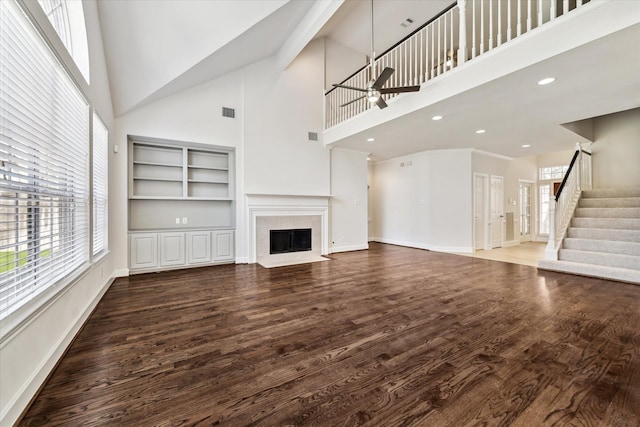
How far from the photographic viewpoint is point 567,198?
18.4 feet

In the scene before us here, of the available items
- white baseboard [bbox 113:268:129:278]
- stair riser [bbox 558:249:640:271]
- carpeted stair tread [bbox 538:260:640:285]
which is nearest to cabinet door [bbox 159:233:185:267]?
white baseboard [bbox 113:268:129:278]

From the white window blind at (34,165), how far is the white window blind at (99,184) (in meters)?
Result: 0.78

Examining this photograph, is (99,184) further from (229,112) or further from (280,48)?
(280,48)

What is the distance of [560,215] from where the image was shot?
212 inches

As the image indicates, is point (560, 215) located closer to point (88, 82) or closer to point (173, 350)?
point (173, 350)

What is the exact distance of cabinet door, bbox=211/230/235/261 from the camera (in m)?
5.30

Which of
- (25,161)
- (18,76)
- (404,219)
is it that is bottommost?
(404,219)

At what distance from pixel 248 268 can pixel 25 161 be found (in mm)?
3679

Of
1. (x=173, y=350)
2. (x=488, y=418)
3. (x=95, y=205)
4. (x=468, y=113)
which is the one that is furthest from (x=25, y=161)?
(x=468, y=113)

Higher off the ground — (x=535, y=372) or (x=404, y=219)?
(x=404, y=219)

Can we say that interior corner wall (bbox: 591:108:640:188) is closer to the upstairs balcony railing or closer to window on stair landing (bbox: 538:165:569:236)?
window on stair landing (bbox: 538:165:569:236)

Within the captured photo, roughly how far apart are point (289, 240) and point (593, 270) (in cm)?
562

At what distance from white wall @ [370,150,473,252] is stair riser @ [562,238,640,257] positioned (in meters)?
2.01

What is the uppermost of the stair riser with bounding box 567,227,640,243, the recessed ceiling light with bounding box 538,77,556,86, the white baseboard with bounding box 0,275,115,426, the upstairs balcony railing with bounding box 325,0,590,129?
the upstairs balcony railing with bounding box 325,0,590,129
